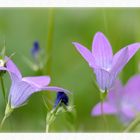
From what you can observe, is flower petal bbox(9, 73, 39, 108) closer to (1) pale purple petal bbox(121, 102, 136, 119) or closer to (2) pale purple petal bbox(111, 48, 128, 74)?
(2) pale purple petal bbox(111, 48, 128, 74)

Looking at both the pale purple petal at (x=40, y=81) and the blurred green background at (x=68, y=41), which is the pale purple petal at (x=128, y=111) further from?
the pale purple petal at (x=40, y=81)

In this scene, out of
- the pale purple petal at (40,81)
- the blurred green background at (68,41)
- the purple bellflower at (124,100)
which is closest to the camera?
the pale purple petal at (40,81)

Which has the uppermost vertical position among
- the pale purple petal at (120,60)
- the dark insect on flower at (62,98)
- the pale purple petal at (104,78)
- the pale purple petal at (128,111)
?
the pale purple petal at (120,60)

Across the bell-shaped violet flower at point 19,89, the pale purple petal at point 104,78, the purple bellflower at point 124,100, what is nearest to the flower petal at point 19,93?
the bell-shaped violet flower at point 19,89

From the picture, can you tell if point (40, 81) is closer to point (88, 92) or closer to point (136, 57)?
point (136, 57)

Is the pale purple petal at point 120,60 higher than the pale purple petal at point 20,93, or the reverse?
the pale purple petal at point 120,60

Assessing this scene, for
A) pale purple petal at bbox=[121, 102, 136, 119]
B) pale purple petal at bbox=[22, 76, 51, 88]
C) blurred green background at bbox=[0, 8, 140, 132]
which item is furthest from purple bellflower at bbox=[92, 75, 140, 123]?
pale purple petal at bbox=[22, 76, 51, 88]

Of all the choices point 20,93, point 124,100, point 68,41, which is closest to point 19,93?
point 20,93
